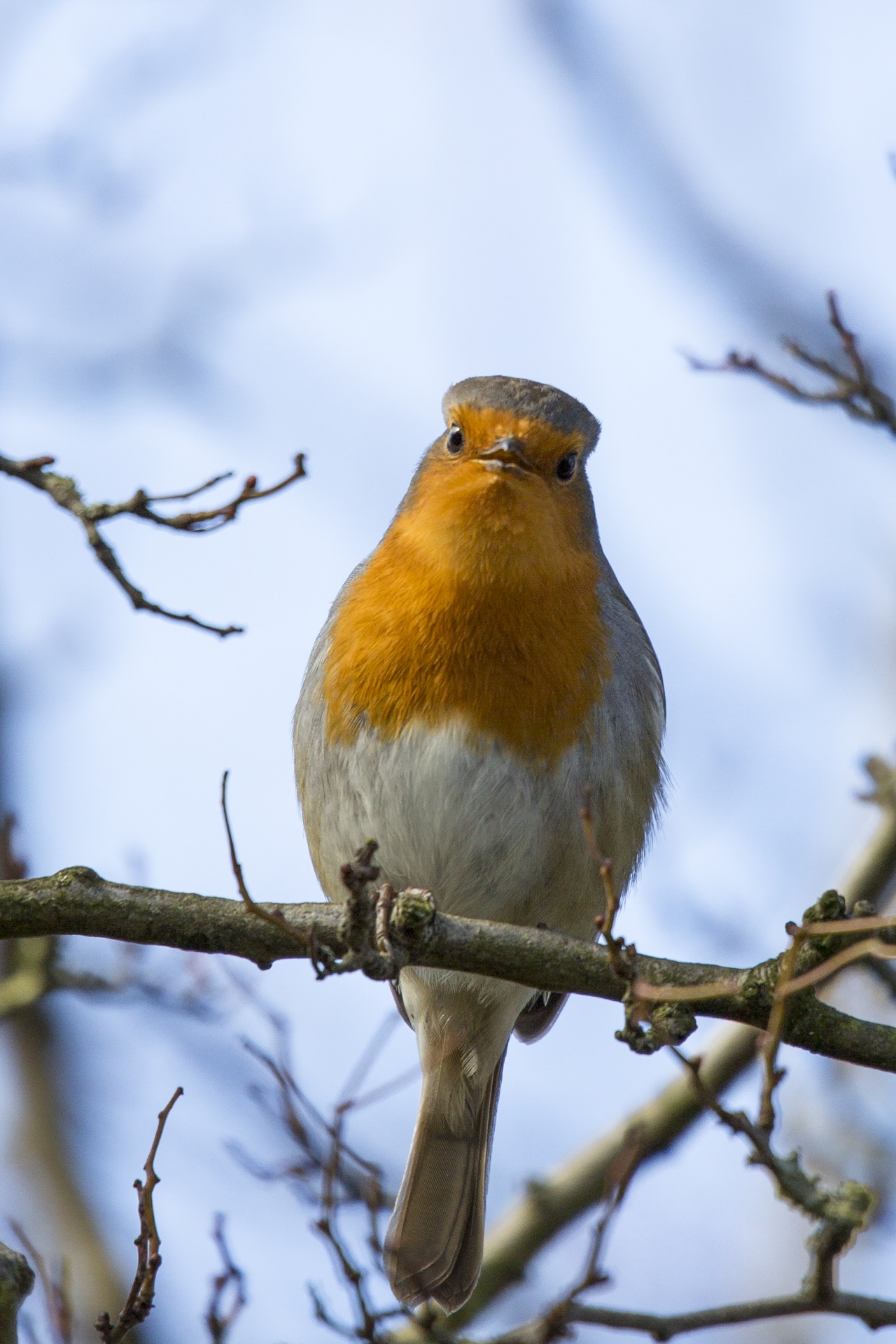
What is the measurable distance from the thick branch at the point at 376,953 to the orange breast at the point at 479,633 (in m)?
1.13

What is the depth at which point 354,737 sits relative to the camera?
17.5 feet

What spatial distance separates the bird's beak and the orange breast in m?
0.03

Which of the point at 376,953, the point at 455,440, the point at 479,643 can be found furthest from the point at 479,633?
the point at 376,953

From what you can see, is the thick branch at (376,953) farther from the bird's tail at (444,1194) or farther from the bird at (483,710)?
the bird's tail at (444,1194)

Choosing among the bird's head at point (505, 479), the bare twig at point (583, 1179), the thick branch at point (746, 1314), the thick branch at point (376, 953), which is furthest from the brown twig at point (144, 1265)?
the bare twig at point (583, 1179)

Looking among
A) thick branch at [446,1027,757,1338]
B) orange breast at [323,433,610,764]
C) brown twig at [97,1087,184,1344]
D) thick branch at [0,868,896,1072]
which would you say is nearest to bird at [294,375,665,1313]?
orange breast at [323,433,610,764]

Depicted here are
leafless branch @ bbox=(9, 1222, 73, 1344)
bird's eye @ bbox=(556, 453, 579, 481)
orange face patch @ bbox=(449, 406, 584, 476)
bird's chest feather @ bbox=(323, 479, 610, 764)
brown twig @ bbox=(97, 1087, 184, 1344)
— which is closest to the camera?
brown twig @ bbox=(97, 1087, 184, 1344)

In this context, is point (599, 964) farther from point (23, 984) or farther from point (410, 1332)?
point (23, 984)

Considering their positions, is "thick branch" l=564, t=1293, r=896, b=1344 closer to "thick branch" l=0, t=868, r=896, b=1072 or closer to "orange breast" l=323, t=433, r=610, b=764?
"thick branch" l=0, t=868, r=896, b=1072

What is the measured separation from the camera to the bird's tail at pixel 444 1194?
5.83 metres

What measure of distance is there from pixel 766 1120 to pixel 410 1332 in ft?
9.86

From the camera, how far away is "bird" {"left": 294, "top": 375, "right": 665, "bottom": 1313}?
5203mm

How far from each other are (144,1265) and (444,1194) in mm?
2477

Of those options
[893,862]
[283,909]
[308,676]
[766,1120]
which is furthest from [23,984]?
[766,1120]
